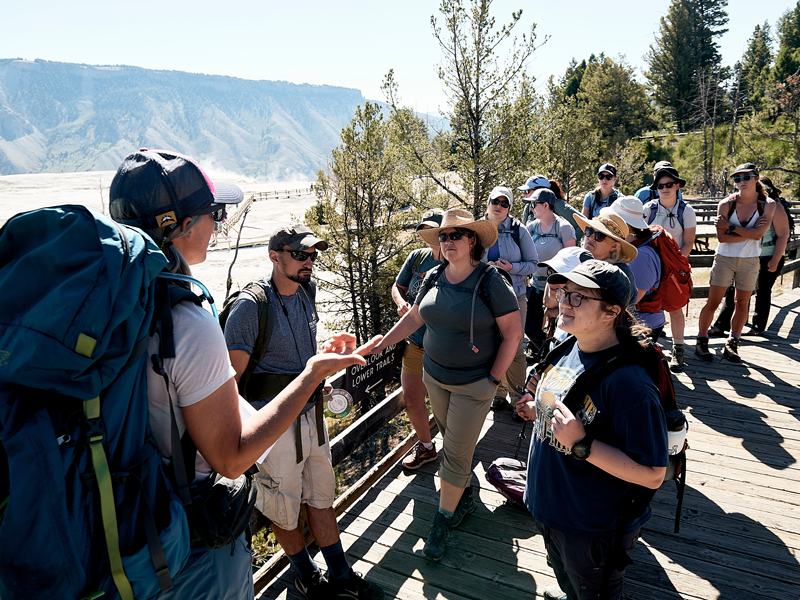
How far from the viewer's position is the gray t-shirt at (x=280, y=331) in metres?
2.72

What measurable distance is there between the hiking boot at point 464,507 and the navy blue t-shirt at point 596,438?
1.21m

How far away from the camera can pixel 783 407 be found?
495cm

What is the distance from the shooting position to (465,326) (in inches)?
125

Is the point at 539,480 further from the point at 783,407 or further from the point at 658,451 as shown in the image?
the point at 783,407

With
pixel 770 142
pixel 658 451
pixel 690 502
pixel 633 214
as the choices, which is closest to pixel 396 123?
pixel 633 214

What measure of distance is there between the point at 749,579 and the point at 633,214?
258 cm

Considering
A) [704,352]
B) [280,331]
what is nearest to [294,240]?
[280,331]

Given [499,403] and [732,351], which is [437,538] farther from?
[732,351]

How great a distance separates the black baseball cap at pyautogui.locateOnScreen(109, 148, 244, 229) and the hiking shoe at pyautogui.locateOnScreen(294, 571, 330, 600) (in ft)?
7.64

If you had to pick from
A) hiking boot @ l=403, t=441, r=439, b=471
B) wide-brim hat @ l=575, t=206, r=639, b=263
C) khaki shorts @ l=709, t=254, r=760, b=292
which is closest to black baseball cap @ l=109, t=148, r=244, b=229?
wide-brim hat @ l=575, t=206, r=639, b=263

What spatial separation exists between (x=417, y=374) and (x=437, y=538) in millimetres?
1470

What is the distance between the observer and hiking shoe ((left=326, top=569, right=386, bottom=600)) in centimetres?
283

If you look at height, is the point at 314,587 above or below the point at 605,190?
below

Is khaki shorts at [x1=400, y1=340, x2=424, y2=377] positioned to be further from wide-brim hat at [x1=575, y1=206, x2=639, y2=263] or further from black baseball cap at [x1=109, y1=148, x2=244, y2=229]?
black baseball cap at [x1=109, y1=148, x2=244, y2=229]
